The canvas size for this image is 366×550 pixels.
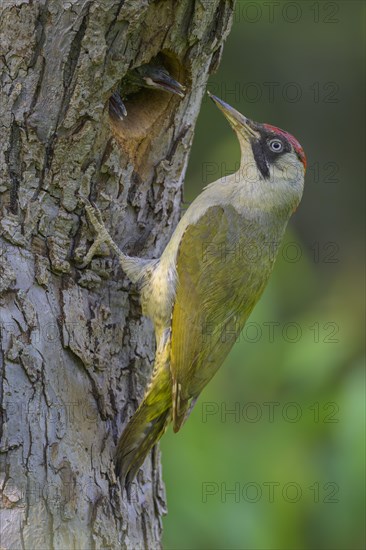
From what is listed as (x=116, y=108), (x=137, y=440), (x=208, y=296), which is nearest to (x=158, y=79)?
(x=116, y=108)

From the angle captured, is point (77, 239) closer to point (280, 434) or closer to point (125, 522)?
point (125, 522)

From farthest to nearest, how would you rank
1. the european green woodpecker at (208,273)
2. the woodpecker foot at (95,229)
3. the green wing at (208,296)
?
the green wing at (208,296) → the european green woodpecker at (208,273) → the woodpecker foot at (95,229)

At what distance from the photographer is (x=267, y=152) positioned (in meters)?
4.66

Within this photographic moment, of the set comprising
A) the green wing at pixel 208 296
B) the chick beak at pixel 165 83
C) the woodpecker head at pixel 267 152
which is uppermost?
the chick beak at pixel 165 83

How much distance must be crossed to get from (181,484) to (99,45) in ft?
6.87

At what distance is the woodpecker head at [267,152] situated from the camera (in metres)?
4.63

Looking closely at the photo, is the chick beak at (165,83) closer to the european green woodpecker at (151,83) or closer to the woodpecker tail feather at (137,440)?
the european green woodpecker at (151,83)

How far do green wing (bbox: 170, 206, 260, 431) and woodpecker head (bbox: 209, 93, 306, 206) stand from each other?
350 millimetres

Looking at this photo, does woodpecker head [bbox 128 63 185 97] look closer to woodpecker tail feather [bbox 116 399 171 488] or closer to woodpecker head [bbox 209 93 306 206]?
woodpecker head [bbox 209 93 306 206]

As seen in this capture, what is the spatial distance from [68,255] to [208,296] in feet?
2.60

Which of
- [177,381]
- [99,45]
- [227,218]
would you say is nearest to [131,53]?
[99,45]

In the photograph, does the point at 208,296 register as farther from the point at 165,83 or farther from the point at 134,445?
the point at 165,83

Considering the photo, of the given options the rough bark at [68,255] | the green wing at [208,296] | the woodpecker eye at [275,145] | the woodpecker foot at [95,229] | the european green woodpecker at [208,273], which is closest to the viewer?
the rough bark at [68,255]

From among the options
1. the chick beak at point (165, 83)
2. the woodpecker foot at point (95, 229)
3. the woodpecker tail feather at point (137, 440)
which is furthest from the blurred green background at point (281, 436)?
the chick beak at point (165, 83)
